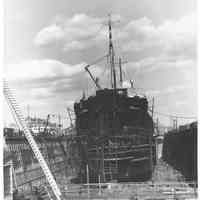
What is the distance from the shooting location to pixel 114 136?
14125mm

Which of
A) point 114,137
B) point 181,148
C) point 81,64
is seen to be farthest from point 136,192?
point 181,148

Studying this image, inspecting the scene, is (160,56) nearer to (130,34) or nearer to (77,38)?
(130,34)

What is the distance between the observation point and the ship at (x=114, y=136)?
44.4ft

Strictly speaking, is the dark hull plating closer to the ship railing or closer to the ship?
the ship

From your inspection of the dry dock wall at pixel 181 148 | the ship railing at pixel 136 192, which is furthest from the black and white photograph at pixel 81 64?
the dry dock wall at pixel 181 148

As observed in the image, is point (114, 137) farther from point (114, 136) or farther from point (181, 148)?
point (181, 148)

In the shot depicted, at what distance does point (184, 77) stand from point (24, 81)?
14.1 feet

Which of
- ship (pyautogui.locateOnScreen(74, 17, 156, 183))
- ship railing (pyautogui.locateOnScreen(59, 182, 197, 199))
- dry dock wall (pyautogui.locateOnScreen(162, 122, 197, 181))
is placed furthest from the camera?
ship (pyautogui.locateOnScreen(74, 17, 156, 183))

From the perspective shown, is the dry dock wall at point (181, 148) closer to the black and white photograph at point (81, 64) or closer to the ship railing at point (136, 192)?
the black and white photograph at point (81, 64)

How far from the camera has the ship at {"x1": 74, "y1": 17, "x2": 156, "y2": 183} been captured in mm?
13539

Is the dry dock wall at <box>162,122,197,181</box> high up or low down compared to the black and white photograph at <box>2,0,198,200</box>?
down

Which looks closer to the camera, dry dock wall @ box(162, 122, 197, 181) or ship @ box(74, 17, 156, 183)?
dry dock wall @ box(162, 122, 197, 181)

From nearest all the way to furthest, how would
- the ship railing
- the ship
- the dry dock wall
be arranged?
the ship railing < the dry dock wall < the ship

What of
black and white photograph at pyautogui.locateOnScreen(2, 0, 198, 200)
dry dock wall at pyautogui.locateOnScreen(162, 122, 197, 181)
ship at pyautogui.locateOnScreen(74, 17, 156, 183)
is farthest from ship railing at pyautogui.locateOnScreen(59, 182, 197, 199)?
ship at pyautogui.locateOnScreen(74, 17, 156, 183)
